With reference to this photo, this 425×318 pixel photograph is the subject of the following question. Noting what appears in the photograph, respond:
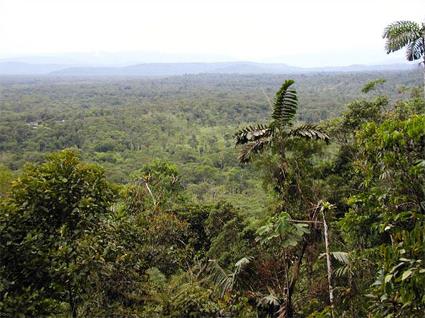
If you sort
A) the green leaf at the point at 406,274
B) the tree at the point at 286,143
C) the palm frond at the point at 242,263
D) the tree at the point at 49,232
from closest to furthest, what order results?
the green leaf at the point at 406,274, the tree at the point at 49,232, the palm frond at the point at 242,263, the tree at the point at 286,143

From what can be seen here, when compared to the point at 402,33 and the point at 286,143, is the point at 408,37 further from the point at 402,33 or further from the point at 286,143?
the point at 286,143

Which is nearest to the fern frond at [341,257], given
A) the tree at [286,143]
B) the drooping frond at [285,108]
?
the tree at [286,143]

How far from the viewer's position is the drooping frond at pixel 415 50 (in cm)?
840

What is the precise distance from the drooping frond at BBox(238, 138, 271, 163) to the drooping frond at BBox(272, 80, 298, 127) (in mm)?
261

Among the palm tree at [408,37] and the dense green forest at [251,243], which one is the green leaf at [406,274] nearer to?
the dense green forest at [251,243]

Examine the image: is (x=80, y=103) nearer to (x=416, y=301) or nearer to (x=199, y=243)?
(x=199, y=243)

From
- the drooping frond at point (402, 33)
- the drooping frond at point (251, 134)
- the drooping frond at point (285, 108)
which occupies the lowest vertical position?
the drooping frond at point (251, 134)

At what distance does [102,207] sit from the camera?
156 inches

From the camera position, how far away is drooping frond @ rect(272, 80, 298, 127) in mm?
5188

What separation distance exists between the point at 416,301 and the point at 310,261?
7.22ft

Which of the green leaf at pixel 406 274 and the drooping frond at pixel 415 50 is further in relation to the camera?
the drooping frond at pixel 415 50

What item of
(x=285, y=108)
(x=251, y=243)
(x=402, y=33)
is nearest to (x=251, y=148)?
(x=285, y=108)

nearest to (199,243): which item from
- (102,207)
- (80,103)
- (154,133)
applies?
(102,207)

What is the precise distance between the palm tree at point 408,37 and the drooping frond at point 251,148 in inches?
183
